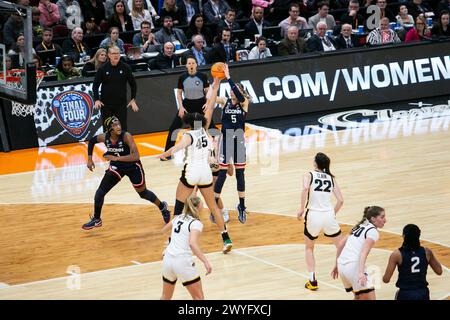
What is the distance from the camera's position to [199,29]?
77.6 ft

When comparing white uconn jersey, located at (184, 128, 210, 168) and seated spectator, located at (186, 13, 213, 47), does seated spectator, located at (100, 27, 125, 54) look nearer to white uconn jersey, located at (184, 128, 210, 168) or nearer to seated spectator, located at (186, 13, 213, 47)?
seated spectator, located at (186, 13, 213, 47)

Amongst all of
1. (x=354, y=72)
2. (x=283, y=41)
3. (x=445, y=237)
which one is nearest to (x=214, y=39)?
(x=283, y=41)

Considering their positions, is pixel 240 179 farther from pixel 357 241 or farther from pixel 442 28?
pixel 442 28

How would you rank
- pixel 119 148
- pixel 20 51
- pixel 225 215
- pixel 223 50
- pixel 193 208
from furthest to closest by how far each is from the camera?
1. pixel 223 50
2. pixel 225 215
3. pixel 119 148
4. pixel 20 51
5. pixel 193 208

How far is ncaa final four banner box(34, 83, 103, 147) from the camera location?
20484 millimetres

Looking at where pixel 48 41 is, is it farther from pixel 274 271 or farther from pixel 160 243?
pixel 274 271

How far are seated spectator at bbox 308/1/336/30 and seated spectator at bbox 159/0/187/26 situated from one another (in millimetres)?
3118

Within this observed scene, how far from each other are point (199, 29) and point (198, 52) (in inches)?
72.1

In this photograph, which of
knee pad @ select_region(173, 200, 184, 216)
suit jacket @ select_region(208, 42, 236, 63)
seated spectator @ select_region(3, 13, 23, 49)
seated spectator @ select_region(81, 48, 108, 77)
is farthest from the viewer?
suit jacket @ select_region(208, 42, 236, 63)

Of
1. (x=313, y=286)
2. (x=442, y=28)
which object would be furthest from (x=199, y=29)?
(x=313, y=286)

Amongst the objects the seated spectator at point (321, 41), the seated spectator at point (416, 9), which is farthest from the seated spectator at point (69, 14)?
the seated spectator at point (416, 9)

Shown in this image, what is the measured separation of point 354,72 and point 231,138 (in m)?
8.51

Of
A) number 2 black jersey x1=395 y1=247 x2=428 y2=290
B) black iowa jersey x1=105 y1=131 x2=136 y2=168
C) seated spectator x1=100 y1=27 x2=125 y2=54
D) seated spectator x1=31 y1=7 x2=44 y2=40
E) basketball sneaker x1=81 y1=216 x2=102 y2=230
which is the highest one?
seated spectator x1=31 y1=7 x2=44 y2=40

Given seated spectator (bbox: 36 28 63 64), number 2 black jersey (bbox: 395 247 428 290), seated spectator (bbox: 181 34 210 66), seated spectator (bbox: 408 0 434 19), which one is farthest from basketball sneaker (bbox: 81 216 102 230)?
seated spectator (bbox: 408 0 434 19)
